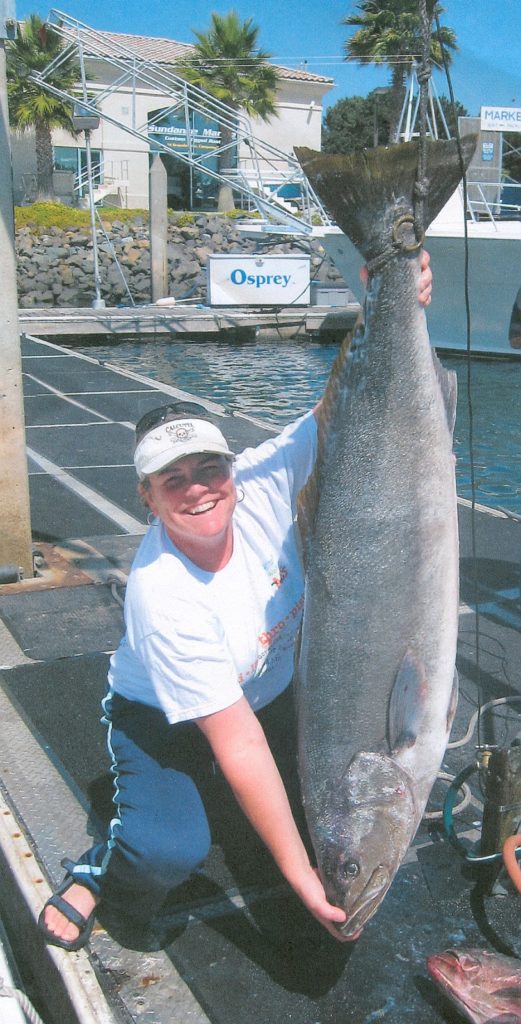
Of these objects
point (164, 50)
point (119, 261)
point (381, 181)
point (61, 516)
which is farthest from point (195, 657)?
point (164, 50)

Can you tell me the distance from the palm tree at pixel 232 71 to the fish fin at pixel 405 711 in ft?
132

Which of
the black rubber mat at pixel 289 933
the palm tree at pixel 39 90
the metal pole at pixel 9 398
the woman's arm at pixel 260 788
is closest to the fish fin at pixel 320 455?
the woman's arm at pixel 260 788

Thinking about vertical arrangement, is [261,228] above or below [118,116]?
below

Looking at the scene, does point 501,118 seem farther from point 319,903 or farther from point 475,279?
point 319,903

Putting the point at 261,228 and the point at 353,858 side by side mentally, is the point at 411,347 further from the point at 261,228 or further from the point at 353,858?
→ the point at 261,228

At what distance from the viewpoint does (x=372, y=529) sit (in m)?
2.32

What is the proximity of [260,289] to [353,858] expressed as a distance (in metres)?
22.9

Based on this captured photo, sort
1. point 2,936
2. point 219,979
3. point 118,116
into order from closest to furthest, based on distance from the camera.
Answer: point 219,979, point 2,936, point 118,116

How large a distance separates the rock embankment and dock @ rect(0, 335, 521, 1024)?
84.0ft

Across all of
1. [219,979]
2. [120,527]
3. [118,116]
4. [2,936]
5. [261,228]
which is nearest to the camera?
[219,979]

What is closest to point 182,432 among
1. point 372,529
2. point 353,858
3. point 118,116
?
point 372,529

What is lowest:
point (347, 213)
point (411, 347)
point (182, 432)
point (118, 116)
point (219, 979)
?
point (219, 979)

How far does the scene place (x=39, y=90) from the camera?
37.3 metres

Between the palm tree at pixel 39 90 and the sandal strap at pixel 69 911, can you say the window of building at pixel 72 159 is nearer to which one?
the palm tree at pixel 39 90
